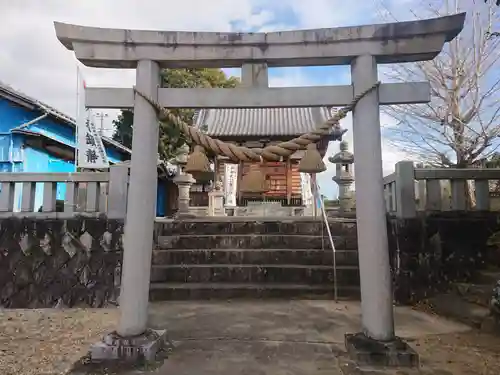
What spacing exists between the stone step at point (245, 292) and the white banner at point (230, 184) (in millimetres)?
8721

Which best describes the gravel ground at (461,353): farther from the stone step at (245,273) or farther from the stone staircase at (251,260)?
the stone step at (245,273)

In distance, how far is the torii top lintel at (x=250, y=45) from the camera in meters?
3.42

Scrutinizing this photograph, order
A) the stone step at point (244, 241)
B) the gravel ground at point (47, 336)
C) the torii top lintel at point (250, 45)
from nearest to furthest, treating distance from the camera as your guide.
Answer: the gravel ground at point (47, 336)
the torii top lintel at point (250, 45)
the stone step at point (244, 241)

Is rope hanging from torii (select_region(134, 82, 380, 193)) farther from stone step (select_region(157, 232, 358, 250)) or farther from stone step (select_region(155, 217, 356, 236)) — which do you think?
stone step (select_region(155, 217, 356, 236))

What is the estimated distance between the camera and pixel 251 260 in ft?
22.2

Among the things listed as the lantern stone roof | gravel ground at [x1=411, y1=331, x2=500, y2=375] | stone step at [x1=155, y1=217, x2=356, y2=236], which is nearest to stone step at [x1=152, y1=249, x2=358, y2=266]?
stone step at [x1=155, y1=217, x2=356, y2=236]

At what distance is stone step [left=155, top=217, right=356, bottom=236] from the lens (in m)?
7.34

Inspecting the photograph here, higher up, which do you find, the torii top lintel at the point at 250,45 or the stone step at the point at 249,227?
the torii top lintel at the point at 250,45

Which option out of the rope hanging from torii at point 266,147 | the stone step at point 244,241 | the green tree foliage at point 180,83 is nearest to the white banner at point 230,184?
the green tree foliage at point 180,83

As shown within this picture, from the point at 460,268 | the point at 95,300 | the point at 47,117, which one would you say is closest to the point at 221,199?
the point at 47,117

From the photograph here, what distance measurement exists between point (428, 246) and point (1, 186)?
7.27m

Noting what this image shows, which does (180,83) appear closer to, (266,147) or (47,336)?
(47,336)

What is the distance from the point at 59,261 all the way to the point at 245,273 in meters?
3.11

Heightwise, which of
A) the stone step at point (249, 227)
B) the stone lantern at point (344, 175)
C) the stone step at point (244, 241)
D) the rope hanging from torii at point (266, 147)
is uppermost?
the stone lantern at point (344, 175)
